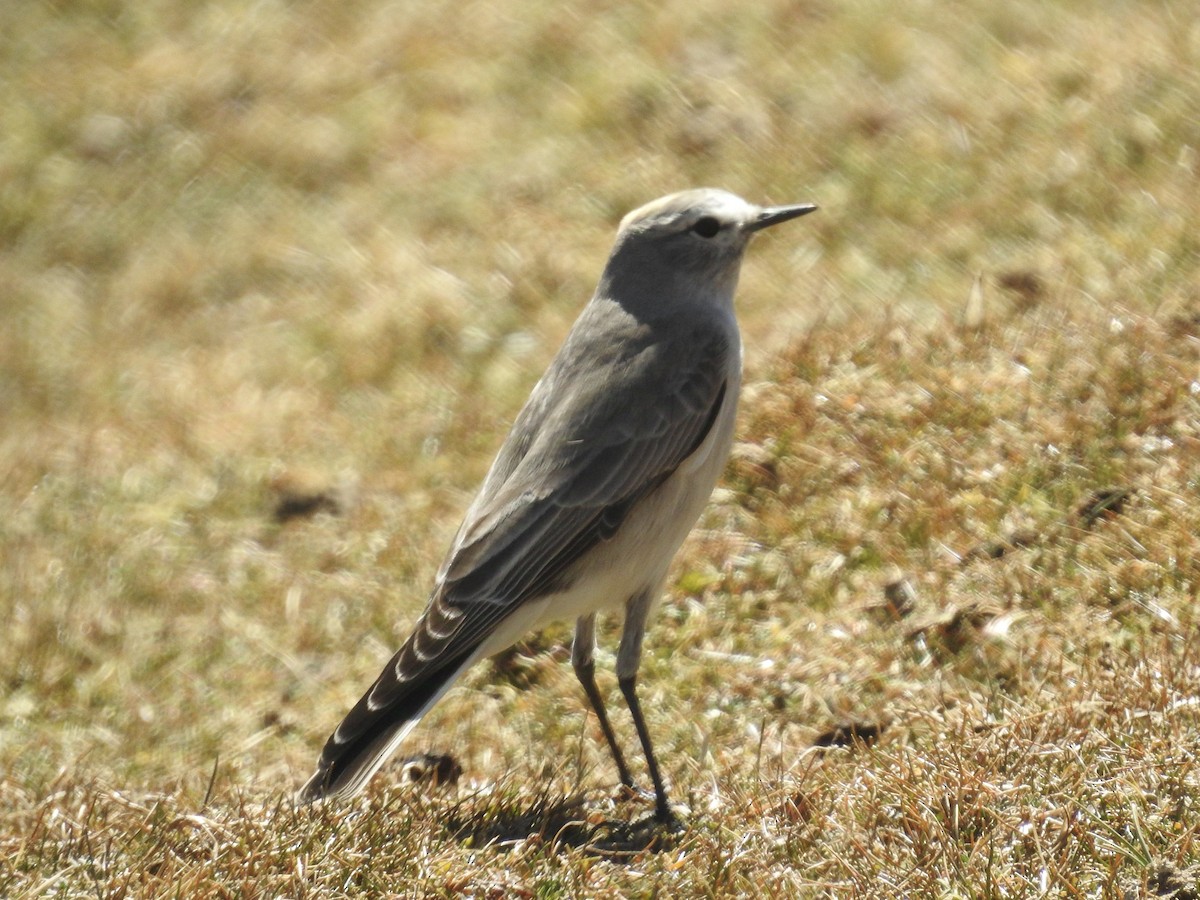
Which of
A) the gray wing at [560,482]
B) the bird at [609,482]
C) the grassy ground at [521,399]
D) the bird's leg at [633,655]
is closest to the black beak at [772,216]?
the bird at [609,482]

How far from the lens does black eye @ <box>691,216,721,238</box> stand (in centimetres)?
663

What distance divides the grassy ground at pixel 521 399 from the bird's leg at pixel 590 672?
174 millimetres

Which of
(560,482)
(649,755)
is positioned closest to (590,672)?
(649,755)

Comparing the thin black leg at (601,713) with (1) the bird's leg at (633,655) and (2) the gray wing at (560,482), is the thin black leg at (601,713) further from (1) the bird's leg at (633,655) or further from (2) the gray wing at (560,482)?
(2) the gray wing at (560,482)

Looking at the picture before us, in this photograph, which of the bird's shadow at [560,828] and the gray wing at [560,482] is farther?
the gray wing at [560,482]

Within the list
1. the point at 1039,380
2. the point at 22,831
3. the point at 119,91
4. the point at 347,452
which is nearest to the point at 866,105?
the point at 1039,380

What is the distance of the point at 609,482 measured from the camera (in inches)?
235

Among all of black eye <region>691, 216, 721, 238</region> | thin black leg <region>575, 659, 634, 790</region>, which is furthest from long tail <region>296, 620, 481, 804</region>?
black eye <region>691, 216, 721, 238</region>

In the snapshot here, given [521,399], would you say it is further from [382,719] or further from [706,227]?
[382,719]

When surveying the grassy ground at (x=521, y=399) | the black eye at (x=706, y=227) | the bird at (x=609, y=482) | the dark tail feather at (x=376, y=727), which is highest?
the black eye at (x=706, y=227)

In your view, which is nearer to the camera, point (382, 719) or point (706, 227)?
point (382, 719)

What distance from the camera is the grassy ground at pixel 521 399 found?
501 cm

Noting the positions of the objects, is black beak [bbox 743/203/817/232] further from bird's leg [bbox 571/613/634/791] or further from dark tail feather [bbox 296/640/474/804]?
dark tail feather [bbox 296/640/474/804]

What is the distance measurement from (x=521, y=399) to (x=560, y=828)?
4.22 m
